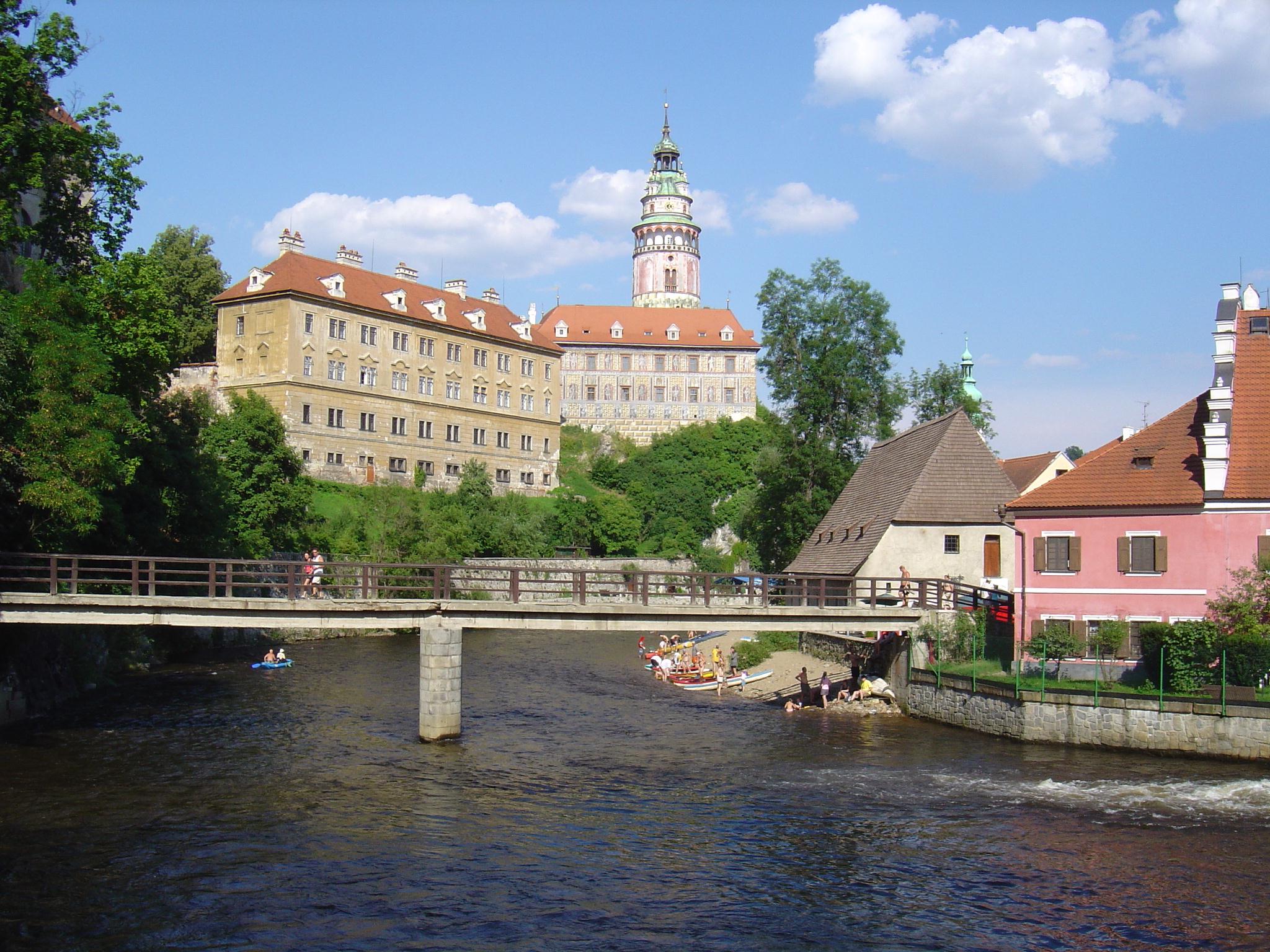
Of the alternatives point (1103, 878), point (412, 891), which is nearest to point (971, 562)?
point (1103, 878)

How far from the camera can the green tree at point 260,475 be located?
2496 inches

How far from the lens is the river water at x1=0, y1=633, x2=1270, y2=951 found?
18.6 m

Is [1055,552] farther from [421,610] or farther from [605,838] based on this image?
[605,838]

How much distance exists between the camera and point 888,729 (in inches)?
1421

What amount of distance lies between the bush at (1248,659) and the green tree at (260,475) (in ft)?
153

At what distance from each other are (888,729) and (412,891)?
64.5ft

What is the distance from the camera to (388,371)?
9406 centimetres

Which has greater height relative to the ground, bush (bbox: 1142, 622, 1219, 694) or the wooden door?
the wooden door

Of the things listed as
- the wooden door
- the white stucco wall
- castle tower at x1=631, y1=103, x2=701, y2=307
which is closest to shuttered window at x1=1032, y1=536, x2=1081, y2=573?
the wooden door

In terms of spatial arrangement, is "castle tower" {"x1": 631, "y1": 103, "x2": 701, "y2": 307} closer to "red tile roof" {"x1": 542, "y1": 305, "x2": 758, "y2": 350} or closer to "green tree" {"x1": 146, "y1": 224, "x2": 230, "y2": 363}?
"red tile roof" {"x1": 542, "y1": 305, "x2": 758, "y2": 350}

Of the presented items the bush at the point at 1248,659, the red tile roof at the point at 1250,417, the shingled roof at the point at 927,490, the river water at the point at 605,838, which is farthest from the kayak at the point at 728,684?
the bush at the point at 1248,659

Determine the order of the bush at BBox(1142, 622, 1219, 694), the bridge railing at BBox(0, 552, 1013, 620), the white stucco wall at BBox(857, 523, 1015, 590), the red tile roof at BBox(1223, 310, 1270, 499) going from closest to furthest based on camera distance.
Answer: the bridge railing at BBox(0, 552, 1013, 620) < the bush at BBox(1142, 622, 1219, 694) < the red tile roof at BBox(1223, 310, 1270, 499) < the white stucco wall at BBox(857, 523, 1015, 590)

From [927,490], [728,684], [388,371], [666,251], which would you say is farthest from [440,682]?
[666,251]

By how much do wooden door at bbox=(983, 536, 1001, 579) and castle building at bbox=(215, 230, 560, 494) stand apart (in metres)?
55.9
